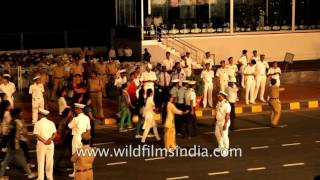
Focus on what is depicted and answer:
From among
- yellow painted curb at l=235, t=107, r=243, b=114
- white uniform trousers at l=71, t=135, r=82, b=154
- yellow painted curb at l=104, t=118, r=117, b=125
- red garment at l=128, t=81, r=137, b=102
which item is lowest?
yellow painted curb at l=104, t=118, r=117, b=125

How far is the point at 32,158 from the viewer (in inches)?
692

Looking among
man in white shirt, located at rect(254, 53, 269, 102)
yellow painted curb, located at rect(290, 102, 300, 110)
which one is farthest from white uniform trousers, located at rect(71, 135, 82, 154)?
yellow painted curb, located at rect(290, 102, 300, 110)

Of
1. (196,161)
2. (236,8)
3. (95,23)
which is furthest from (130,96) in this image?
(95,23)

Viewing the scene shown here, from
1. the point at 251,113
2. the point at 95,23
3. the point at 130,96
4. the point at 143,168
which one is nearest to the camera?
the point at 143,168

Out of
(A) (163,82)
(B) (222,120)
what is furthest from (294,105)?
(B) (222,120)

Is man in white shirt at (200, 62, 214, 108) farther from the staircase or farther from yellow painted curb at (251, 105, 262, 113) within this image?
the staircase

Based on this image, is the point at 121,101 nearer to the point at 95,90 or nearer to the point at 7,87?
the point at 95,90

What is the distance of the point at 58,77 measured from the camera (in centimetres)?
2403

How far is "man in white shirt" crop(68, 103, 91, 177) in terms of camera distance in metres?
15.2

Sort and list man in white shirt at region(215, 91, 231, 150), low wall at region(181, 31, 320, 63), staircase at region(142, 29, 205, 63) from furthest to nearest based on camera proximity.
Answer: low wall at region(181, 31, 320, 63) → staircase at region(142, 29, 205, 63) → man in white shirt at region(215, 91, 231, 150)

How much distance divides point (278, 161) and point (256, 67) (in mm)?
7629

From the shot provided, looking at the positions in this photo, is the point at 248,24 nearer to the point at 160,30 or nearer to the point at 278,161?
the point at 160,30

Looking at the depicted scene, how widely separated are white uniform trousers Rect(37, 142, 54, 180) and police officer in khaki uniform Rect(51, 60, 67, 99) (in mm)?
8963

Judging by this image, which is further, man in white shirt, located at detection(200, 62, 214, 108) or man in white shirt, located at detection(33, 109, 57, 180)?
man in white shirt, located at detection(200, 62, 214, 108)
